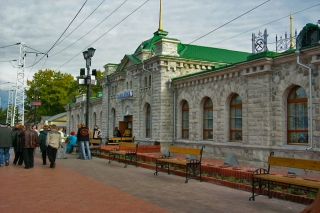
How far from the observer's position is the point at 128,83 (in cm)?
2538

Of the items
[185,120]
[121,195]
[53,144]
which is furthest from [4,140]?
[185,120]

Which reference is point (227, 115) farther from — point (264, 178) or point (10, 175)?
point (10, 175)

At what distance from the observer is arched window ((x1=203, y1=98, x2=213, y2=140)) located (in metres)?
18.0

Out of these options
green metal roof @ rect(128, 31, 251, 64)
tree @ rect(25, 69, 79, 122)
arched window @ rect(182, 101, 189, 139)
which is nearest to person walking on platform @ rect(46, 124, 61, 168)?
arched window @ rect(182, 101, 189, 139)

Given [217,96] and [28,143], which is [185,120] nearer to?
[217,96]

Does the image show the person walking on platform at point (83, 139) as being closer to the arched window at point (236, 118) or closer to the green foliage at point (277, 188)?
the arched window at point (236, 118)

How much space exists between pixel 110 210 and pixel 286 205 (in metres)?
3.74

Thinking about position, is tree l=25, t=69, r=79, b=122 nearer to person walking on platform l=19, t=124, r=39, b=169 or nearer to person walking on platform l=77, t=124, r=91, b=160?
person walking on platform l=77, t=124, r=91, b=160

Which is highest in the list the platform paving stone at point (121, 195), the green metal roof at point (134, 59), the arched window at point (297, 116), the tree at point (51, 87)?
the tree at point (51, 87)

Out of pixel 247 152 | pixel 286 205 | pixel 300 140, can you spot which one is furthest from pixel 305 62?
pixel 286 205

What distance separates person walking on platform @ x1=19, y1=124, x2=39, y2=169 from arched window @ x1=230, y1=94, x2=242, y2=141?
8345mm

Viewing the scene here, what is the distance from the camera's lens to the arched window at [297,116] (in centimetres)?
1280

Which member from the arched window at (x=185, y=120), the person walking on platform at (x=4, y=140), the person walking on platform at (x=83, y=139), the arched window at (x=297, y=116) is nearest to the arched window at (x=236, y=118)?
the arched window at (x=297, y=116)

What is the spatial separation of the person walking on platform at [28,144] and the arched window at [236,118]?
834cm
